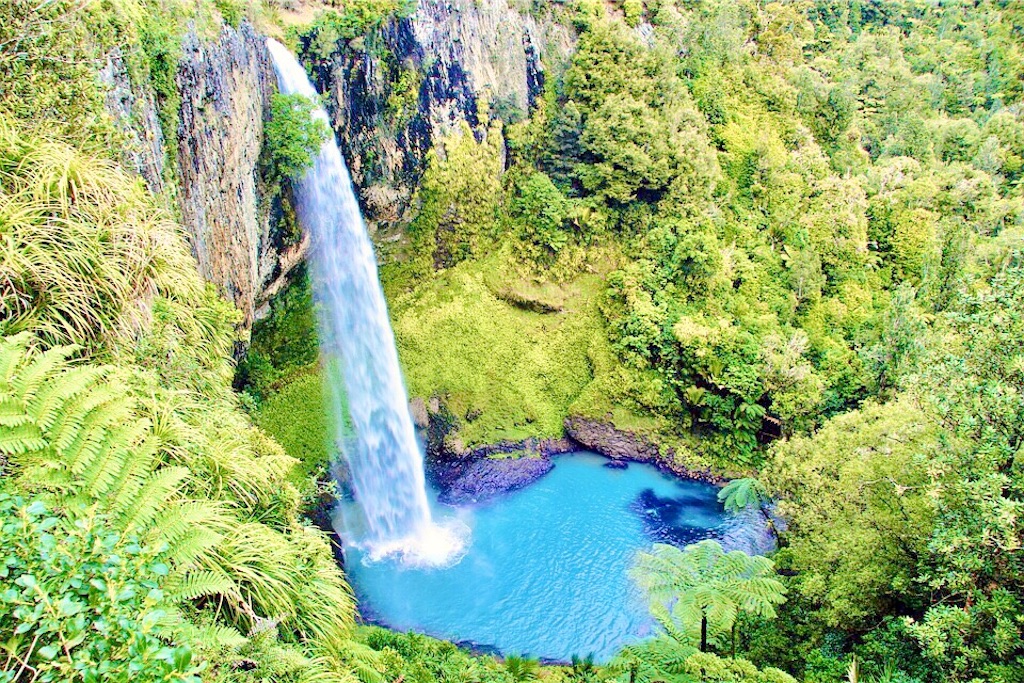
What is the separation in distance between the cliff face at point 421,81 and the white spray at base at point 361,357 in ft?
2.72

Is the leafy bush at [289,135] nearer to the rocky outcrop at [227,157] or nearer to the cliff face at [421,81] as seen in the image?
the rocky outcrop at [227,157]

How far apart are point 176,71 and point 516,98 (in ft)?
33.4

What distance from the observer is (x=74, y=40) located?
6.17 meters

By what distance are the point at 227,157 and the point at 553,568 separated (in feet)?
30.3

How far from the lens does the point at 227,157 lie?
1055 cm

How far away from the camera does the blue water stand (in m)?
10.7

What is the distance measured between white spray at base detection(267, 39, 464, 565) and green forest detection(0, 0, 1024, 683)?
63 centimetres

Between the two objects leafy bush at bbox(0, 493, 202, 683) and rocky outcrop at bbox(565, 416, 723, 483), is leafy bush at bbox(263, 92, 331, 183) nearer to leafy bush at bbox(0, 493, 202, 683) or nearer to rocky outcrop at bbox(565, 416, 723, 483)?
rocky outcrop at bbox(565, 416, 723, 483)

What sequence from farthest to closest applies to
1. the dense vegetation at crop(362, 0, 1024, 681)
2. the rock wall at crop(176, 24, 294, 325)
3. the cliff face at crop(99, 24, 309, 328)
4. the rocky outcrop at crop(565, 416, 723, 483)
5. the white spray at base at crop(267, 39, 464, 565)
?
the rocky outcrop at crop(565, 416, 723, 483), the dense vegetation at crop(362, 0, 1024, 681), the white spray at base at crop(267, 39, 464, 565), the rock wall at crop(176, 24, 294, 325), the cliff face at crop(99, 24, 309, 328)

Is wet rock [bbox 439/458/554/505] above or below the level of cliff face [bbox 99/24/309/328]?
below

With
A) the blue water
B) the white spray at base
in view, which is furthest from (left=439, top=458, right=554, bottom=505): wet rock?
the white spray at base

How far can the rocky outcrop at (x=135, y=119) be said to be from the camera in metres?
6.81

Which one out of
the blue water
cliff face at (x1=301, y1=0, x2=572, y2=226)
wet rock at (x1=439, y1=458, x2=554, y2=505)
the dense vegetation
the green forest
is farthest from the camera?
the dense vegetation

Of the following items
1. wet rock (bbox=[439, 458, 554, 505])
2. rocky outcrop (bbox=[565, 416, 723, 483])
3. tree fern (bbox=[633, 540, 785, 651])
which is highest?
tree fern (bbox=[633, 540, 785, 651])
